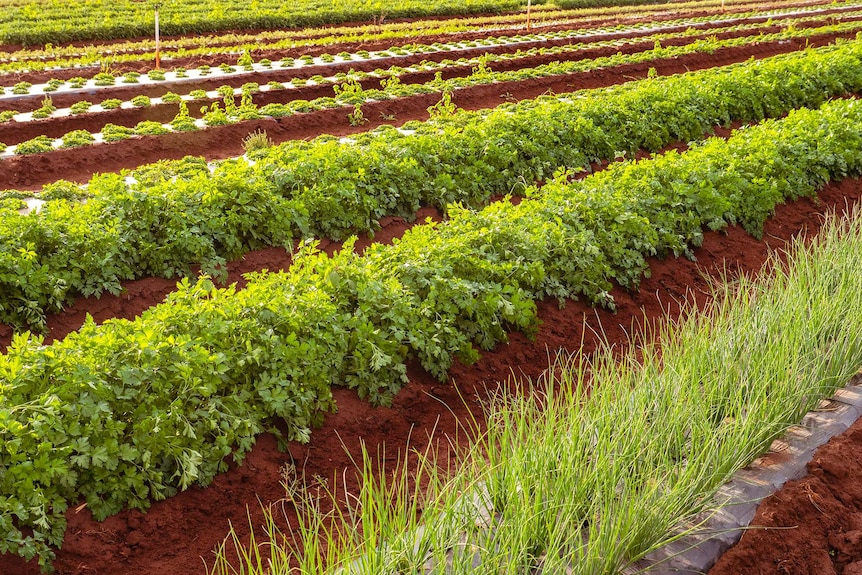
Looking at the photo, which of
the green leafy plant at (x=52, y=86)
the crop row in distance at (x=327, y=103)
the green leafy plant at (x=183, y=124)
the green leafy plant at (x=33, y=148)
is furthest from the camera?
the green leafy plant at (x=52, y=86)

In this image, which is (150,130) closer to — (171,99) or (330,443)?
(171,99)

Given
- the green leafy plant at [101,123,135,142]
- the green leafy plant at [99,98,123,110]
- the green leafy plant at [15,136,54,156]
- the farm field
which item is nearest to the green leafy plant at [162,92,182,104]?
the farm field

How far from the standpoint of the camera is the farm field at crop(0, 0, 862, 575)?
3994 millimetres

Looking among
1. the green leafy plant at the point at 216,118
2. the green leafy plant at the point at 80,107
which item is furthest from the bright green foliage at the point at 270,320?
the green leafy plant at the point at 80,107

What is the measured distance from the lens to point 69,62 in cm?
1560

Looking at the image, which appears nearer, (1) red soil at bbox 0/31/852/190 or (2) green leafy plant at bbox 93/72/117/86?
(1) red soil at bbox 0/31/852/190

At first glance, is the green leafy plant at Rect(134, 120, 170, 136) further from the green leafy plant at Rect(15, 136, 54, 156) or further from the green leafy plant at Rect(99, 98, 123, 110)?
the green leafy plant at Rect(99, 98, 123, 110)

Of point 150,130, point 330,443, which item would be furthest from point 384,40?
point 330,443

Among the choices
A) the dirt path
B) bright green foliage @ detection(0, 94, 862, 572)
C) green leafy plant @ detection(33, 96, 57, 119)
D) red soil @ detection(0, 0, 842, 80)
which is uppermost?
red soil @ detection(0, 0, 842, 80)

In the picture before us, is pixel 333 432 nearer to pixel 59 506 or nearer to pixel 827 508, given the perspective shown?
pixel 59 506

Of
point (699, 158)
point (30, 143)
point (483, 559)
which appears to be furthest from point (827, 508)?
point (30, 143)

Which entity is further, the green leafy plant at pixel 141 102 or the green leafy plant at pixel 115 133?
the green leafy plant at pixel 141 102

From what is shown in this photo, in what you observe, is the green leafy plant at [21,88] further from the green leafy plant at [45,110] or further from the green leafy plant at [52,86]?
the green leafy plant at [45,110]

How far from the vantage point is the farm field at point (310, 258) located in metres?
3.99
